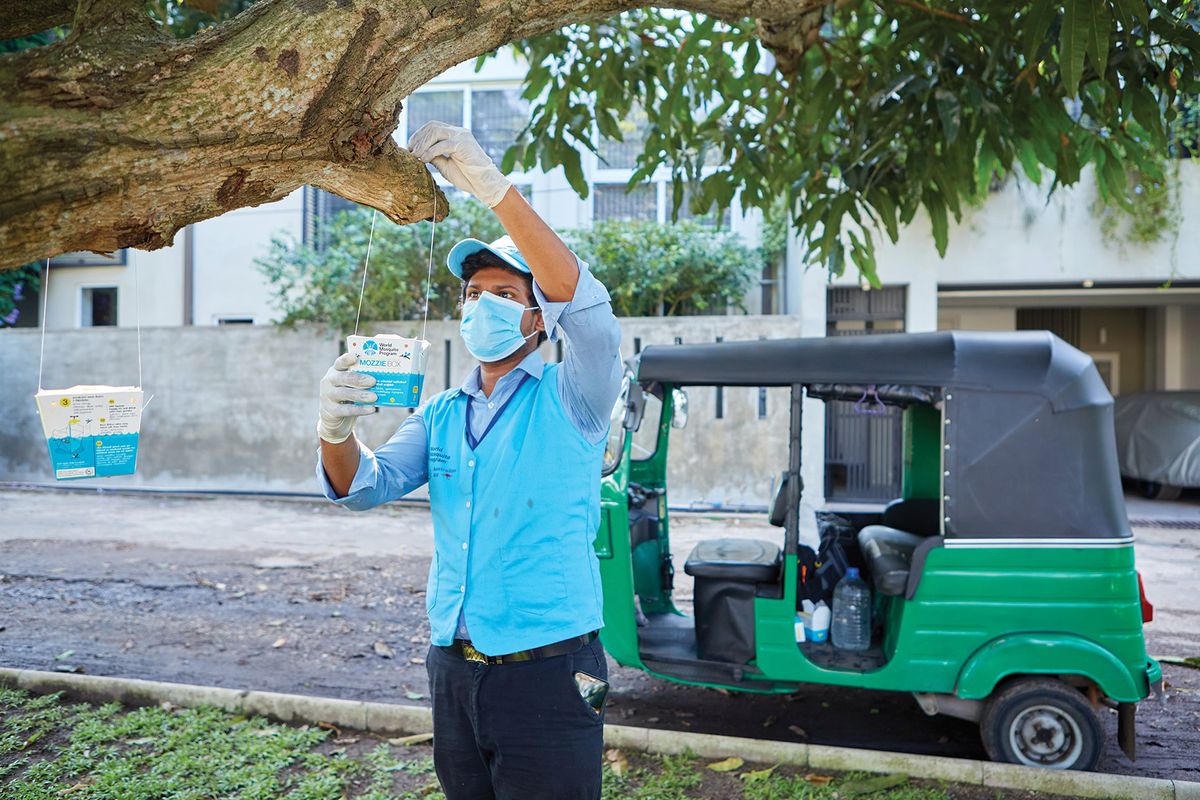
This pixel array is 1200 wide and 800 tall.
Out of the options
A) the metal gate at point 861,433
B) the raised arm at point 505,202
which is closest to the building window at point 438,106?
the metal gate at point 861,433

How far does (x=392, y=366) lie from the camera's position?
2211 mm

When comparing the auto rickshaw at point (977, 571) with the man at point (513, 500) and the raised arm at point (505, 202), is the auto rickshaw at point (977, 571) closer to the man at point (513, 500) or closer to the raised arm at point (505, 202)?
the man at point (513, 500)

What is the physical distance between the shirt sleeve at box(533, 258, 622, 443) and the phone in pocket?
2.07ft

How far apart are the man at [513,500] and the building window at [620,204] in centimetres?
1443

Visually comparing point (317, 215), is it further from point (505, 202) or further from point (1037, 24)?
point (505, 202)

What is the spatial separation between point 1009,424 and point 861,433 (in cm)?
895

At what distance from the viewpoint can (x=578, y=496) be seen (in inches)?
90.6

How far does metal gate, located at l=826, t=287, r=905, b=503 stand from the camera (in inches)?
508

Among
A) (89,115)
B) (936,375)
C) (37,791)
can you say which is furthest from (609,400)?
(37,791)

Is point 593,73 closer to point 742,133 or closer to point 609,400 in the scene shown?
point 742,133

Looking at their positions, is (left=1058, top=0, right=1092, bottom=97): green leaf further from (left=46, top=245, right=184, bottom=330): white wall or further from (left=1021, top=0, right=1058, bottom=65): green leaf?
(left=46, top=245, right=184, bottom=330): white wall

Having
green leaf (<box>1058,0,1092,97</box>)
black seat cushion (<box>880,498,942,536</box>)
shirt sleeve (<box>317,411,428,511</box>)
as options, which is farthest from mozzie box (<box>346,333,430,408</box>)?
black seat cushion (<box>880,498,942,536</box>)

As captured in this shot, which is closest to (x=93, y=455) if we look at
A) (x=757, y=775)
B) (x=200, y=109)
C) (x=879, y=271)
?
(x=200, y=109)

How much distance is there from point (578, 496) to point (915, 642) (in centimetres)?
266
